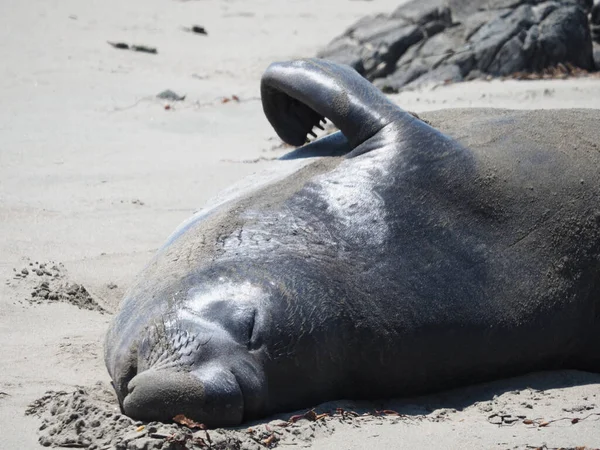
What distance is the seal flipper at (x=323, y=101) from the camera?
4.28 m

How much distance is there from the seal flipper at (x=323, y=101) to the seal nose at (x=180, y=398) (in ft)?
4.86

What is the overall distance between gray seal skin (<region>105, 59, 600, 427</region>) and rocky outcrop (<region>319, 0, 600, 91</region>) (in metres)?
7.43

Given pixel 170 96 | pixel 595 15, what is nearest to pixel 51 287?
pixel 170 96

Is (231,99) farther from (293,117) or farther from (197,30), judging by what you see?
(293,117)

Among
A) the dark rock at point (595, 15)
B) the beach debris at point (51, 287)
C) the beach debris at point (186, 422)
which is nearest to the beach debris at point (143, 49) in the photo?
the dark rock at point (595, 15)

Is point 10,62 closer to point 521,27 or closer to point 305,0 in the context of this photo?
point 521,27

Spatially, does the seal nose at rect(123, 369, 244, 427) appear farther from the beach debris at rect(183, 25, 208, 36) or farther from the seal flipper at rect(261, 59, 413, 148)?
the beach debris at rect(183, 25, 208, 36)

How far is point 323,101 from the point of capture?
14.6 feet

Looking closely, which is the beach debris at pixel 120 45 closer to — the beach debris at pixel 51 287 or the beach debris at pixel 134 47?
the beach debris at pixel 134 47

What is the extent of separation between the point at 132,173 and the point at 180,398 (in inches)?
181

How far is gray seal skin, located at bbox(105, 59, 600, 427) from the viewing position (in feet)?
11.0

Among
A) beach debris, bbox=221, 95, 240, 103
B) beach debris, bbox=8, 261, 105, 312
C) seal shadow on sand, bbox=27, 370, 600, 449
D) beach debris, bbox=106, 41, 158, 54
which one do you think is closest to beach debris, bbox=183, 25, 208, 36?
beach debris, bbox=106, 41, 158, 54

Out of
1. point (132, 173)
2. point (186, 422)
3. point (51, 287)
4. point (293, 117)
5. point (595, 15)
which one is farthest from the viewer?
point (595, 15)

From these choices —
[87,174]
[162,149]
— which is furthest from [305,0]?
[87,174]
